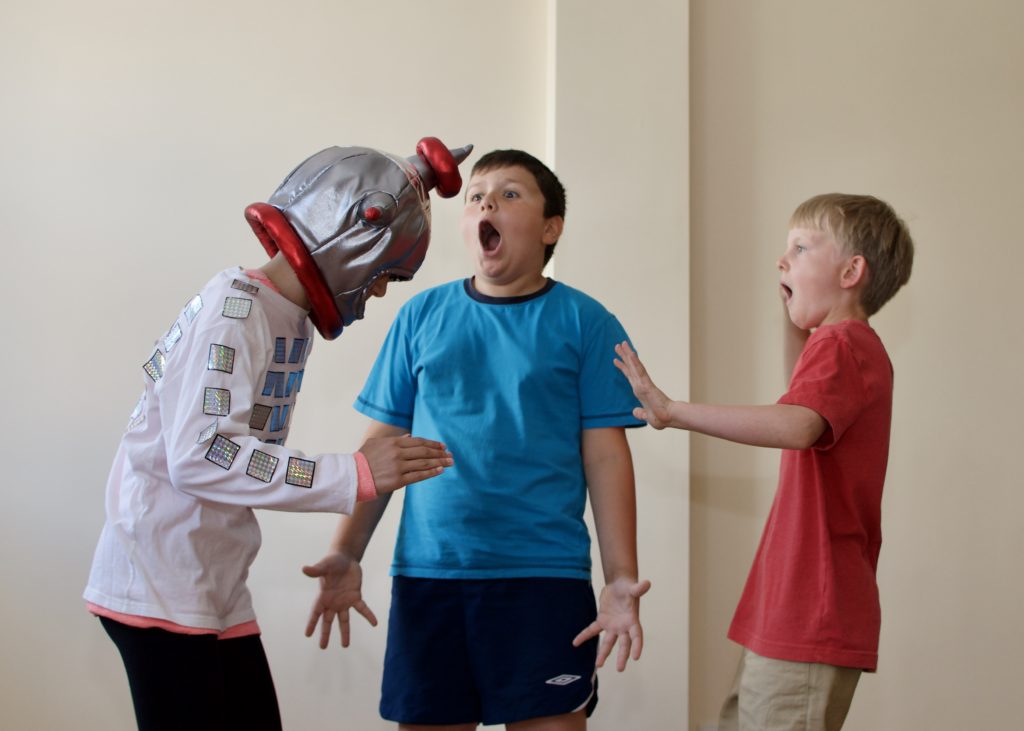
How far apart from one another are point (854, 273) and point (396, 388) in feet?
3.00

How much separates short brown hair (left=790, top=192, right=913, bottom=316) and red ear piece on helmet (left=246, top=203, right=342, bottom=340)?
0.96 m

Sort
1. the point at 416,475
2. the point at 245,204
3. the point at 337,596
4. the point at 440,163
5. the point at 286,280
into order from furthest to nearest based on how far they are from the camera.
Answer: the point at 245,204 → the point at 337,596 → the point at 440,163 → the point at 286,280 → the point at 416,475

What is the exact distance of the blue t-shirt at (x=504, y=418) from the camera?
1729 millimetres

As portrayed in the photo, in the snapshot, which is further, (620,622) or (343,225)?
(620,622)

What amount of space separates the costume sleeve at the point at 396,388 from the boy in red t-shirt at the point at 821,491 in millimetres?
427

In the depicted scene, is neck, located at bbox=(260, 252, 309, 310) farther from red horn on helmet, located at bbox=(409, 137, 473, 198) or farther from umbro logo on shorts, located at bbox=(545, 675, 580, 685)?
umbro logo on shorts, located at bbox=(545, 675, 580, 685)

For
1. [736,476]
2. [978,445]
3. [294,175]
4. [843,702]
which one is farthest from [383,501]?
[978,445]

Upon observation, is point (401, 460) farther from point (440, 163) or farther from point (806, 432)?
point (806, 432)

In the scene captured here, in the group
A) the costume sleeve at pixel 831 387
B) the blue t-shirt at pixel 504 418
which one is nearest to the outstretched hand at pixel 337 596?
the blue t-shirt at pixel 504 418

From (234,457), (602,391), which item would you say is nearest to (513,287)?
(602,391)

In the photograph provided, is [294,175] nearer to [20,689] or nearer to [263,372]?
[263,372]

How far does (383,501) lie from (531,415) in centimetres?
40

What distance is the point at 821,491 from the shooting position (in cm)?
173

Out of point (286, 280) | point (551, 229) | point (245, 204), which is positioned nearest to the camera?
point (286, 280)
